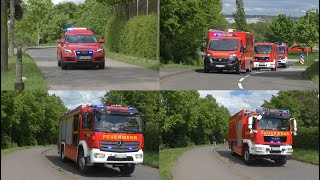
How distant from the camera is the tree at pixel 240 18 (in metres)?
6.50

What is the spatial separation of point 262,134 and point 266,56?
3.65ft

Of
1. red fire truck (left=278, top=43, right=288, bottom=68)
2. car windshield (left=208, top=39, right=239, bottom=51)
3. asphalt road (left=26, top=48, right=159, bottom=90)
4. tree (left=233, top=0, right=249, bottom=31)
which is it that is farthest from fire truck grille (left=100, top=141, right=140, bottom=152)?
red fire truck (left=278, top=43, right=288, bottom=68)

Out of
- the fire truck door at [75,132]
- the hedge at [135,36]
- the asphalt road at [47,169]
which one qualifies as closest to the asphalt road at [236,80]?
the hedge at [135,36]

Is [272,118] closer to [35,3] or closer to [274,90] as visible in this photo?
[274,90]

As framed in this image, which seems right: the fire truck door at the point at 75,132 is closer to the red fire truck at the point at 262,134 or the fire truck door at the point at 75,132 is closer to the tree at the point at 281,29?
the red fire truck at the point at 262,134

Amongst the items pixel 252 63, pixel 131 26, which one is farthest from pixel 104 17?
pixel 252 63

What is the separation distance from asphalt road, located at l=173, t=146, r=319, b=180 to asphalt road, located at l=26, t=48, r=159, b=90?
1.02 m

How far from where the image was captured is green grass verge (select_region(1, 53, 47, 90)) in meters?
6.55

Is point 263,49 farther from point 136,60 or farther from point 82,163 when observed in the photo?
point 82,163

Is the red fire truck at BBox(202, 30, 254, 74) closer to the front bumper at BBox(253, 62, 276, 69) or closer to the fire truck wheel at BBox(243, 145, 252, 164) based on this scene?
the front bumper at BBox(253, 62, 276, 69)

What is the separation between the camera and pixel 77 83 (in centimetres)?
713

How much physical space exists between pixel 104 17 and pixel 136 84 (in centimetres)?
94

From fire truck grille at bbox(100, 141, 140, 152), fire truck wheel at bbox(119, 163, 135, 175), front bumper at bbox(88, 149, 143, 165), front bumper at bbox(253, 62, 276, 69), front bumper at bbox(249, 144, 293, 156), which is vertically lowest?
fire truck wheel at bbox(119, 163, 135, 175)

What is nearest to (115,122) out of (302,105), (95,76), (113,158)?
(113,158)
